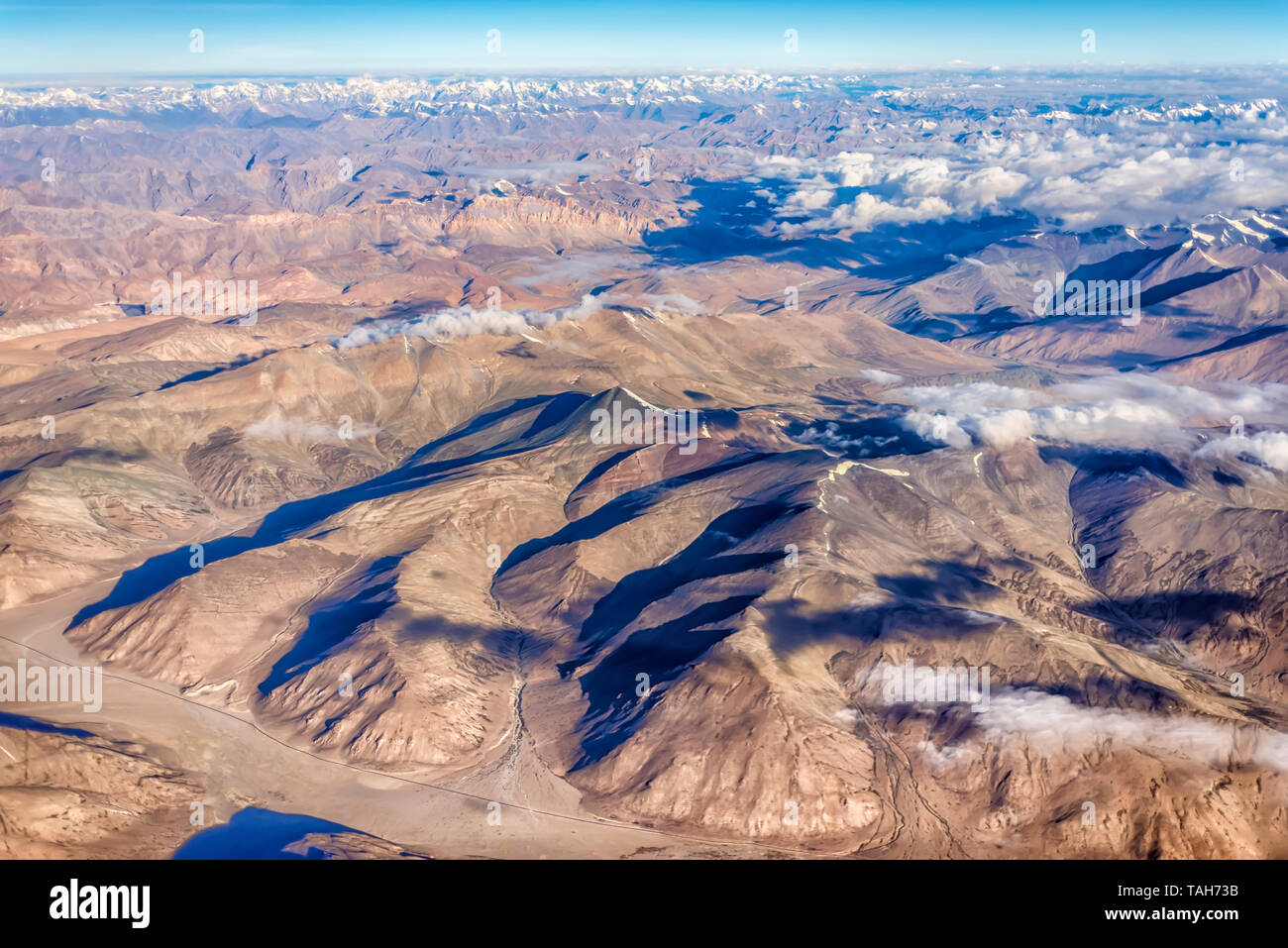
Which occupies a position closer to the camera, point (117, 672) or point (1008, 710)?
point (1008, 710)

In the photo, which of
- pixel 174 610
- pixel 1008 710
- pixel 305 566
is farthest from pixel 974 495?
pixel 174 610

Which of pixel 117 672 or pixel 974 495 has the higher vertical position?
pixel 974 495

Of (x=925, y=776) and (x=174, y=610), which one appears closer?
(x=925, y=776)

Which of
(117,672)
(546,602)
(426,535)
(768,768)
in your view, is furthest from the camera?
(426,535)
